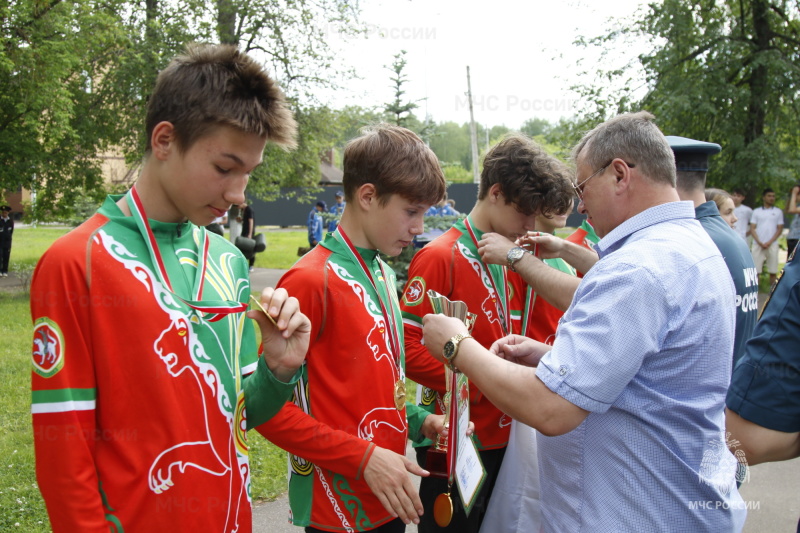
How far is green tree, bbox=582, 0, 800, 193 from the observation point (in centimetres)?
1409

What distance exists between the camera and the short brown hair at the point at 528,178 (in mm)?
3068

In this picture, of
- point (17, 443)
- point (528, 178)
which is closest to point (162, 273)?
point (528, 178)

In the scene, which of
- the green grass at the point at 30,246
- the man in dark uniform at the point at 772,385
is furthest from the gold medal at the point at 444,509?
the green grass at the point at 30,246

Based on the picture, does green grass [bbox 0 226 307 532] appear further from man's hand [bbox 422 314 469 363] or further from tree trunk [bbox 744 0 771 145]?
tree trunk [bbox 744 0 771 145]

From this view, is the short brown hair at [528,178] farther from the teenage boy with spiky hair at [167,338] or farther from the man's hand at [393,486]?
the man's hand at [393,486]

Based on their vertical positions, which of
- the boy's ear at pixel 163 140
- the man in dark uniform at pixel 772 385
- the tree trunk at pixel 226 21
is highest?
the tree trunk at pixel 226 21

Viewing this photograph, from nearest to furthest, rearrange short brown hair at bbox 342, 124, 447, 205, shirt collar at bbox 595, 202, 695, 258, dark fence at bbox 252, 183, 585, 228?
shirt collar at bbox 595, 202, 695, 258 → short brown hair at bbox 342, 124, 447, 205 → dark fence at bbox 252, 183, 585, 228

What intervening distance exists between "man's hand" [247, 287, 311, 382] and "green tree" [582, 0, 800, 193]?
44.6 ft

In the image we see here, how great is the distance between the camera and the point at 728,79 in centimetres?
1497

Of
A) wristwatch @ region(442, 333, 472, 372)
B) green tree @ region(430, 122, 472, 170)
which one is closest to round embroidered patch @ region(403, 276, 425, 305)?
wristwatch @ region(442, 333, 472, 372)

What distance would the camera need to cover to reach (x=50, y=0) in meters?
10.4

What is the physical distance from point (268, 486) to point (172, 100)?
3512mm

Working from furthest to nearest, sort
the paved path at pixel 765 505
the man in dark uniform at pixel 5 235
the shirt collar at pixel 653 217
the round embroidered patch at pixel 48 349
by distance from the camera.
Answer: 1. the man in dark uniform at pixel 5 235
2. the paved path at pixel 765 505
3. the shirt collar at pixel 653 217
4. the round embroidered patch at pixel 48 349

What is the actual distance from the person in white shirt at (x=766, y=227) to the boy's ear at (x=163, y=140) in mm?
14364
